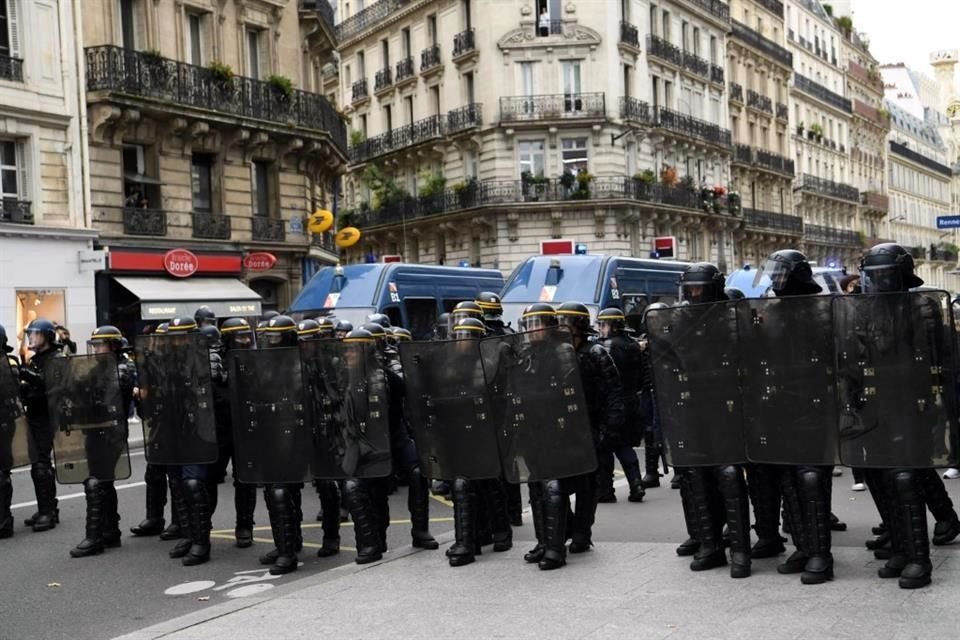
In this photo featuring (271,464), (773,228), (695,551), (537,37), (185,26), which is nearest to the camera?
(695,551)

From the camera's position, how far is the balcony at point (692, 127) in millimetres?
44844

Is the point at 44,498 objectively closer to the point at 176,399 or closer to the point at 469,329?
the point at 176,399

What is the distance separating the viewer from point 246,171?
88.3 ft

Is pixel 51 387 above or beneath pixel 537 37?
beneath

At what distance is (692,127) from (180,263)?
28320 millimetres

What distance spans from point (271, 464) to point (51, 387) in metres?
2.44

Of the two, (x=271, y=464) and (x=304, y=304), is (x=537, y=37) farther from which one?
(x=271, y=464)

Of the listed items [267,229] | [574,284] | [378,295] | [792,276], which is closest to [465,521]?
[792,276]

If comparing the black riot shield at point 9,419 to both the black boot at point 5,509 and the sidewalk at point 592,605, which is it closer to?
the black boot at point 5,509

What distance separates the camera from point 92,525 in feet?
29.2

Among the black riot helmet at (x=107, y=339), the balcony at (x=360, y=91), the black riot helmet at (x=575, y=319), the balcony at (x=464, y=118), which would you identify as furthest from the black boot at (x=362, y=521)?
the balcony at (x=360, y=91)

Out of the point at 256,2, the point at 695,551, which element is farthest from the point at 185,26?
the point at 695,551

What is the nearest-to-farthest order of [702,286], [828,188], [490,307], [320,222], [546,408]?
1. [702,286]
2. [546,408]
3. [490,307]
4. [320,222]
5. [828,188]

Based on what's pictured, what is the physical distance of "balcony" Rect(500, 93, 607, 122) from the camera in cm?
4169
